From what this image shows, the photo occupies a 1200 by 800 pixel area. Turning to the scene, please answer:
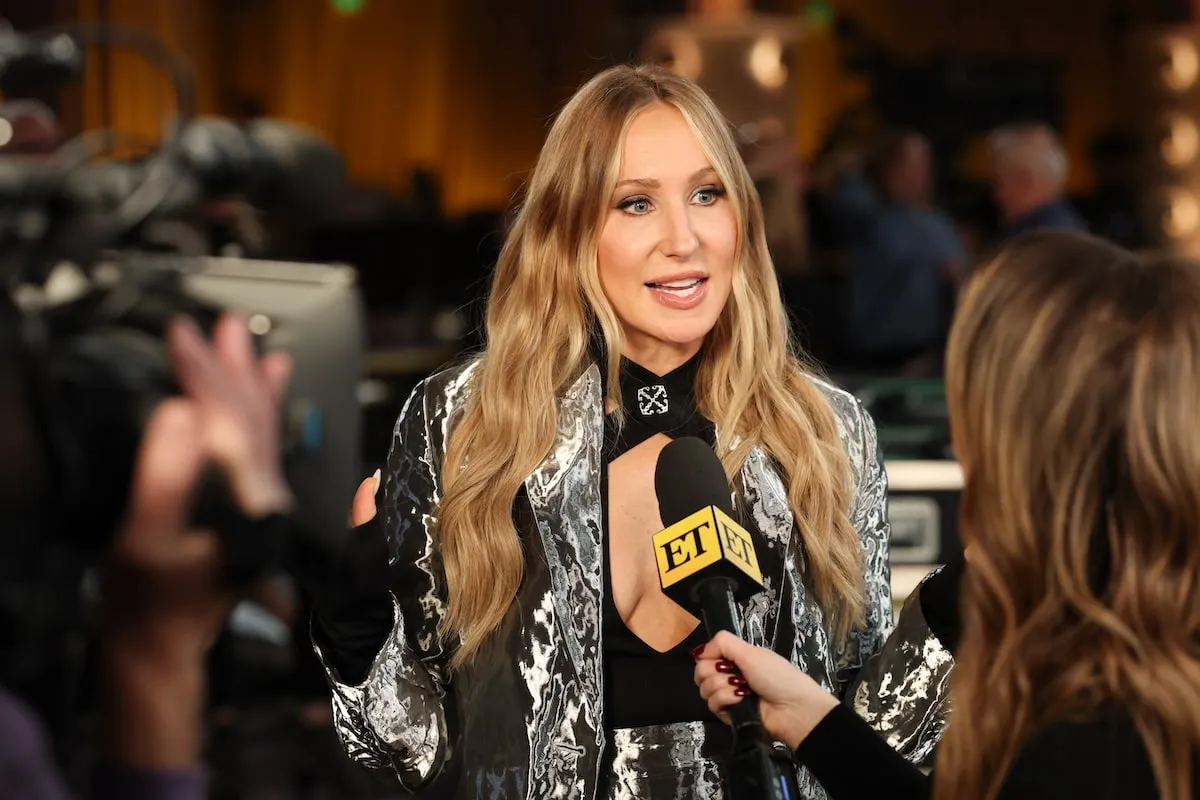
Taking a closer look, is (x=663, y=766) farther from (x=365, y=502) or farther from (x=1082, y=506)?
(x=1082, y=506)

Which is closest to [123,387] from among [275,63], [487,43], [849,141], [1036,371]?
[1036,371]

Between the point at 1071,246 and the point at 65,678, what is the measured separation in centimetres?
83

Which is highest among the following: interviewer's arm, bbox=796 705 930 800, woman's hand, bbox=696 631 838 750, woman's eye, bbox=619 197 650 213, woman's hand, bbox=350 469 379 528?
woman's eye, bbox=619 197 650 213

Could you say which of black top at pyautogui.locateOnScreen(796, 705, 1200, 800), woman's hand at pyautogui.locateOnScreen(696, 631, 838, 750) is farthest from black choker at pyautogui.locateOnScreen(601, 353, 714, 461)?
black top at pyautogui.locateOnScreen(796, 705, 1200, 800)

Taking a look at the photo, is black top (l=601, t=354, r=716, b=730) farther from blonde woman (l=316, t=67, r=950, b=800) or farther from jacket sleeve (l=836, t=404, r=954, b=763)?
jacket sleeve (l=836, t=404, r=954, b=763)

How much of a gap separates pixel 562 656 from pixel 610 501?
0.67 feet

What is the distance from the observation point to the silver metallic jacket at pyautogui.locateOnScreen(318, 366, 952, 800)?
166 centimetres

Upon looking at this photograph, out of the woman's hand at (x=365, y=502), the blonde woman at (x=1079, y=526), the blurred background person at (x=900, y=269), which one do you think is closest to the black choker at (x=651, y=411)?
the woman's hand at (x=365, y=502)

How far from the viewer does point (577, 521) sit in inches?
68.3

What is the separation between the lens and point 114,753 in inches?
42.4

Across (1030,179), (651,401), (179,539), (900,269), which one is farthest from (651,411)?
(900,269)

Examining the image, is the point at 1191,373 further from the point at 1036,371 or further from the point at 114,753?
the point at 114,753

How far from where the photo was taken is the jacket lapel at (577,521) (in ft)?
5.49

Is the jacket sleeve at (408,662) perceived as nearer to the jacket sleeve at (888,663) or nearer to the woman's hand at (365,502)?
the woman's hand at (365,502)
